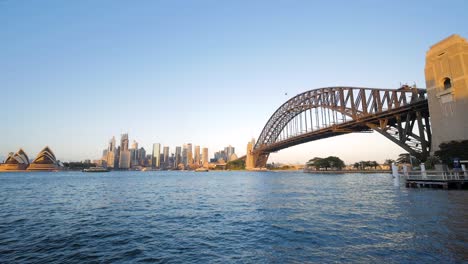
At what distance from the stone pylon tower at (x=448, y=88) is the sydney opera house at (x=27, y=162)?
17262cm

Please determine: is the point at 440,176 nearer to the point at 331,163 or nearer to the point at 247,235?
the point at 247,235

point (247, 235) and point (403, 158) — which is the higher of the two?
point (403, 158)

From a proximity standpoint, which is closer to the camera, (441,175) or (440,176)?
(441,175)

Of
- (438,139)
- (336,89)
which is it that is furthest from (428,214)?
(336,89)

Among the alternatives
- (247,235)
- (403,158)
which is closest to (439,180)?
(247,235)

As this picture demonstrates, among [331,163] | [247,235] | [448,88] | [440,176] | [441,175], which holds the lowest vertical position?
[247,235]

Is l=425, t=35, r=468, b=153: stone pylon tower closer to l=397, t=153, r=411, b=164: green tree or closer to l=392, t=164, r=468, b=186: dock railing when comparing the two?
l=392, t=164, r=468, b=186: dock railing

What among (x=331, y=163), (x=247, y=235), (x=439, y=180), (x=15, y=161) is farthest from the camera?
(x=15, y=161)

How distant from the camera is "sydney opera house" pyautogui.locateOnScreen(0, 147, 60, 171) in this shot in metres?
146

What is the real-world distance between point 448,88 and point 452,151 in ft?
26.5

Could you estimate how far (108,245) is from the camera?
10266 millimetres

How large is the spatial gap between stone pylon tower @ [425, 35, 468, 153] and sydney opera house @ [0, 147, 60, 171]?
173 metres

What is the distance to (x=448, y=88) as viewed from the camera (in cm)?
3175

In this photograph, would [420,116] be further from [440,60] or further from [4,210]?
[4,210]
